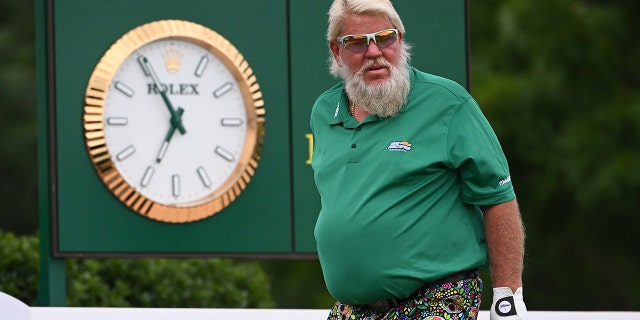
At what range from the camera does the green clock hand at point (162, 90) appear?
6777 millimetres

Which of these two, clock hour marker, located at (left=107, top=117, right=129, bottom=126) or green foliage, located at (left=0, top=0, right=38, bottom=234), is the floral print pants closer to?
clock hour marker, located at (left=107, top=117, right=129, bottom=126)

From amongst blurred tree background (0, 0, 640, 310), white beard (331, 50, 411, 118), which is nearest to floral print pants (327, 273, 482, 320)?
white beard (331, 50, 411, 118)

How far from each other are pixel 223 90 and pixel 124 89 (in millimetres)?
489

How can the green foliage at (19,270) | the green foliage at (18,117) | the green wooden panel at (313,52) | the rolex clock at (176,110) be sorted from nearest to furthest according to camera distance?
the green wooden panel at (313,52), the rolex clock at (176,110), the green foliage at (19,270), the green foliage at (18,117)

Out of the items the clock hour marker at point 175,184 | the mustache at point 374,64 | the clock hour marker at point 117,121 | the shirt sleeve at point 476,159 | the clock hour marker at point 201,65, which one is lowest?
the clock hour marker at point 175,184

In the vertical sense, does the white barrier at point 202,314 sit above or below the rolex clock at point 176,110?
below

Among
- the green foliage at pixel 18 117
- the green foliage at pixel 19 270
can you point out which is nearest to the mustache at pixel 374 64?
the green foliage at pixel 19 270

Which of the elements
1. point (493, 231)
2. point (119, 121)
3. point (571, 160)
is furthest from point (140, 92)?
point (571, 160)

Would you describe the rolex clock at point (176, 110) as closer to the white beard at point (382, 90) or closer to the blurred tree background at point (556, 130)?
the white beard at point (382, 90)

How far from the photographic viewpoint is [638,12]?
1329cm

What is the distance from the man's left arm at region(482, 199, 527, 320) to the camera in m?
4.02

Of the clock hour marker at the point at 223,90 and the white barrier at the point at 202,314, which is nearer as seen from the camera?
the white barrier at the point at 202,314

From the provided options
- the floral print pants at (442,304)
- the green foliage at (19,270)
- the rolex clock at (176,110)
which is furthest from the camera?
the green foliage at (19,270)

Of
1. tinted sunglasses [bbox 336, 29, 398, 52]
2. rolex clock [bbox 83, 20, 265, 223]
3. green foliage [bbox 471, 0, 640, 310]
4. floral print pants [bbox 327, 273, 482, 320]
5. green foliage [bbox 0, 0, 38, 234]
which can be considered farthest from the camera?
green foliage [bbox 0, 0, 38, 234]
